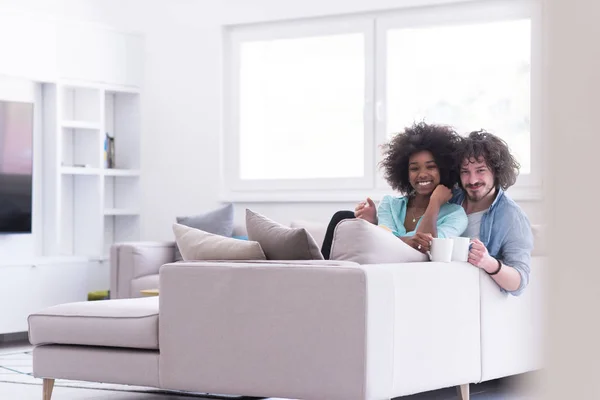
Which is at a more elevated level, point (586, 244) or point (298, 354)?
point (586, 244)

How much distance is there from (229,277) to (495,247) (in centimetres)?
111

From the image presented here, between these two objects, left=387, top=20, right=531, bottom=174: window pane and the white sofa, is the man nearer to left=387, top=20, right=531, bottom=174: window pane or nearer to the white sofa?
the white sofa

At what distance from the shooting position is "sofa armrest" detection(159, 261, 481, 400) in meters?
2.74

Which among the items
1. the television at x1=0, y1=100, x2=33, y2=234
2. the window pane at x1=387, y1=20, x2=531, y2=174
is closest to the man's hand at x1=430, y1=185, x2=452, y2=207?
the window pane at x1=387, y1=20, x2=531, y2=174

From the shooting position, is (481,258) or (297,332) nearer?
(297,332)

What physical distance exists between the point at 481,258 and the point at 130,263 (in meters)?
2.92

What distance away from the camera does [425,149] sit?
12.5 ft

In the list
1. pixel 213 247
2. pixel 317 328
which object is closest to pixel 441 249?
pixel 317 328

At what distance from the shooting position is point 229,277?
299cm

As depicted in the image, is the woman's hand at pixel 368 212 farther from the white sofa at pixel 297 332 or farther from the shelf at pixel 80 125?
the shelf at pixel 80 125

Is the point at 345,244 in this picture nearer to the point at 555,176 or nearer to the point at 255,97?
the point at 555,176

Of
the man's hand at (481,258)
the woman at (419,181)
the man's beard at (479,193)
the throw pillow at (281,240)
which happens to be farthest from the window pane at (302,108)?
the throw pillow at (281,240)

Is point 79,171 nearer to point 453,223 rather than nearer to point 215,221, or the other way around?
point 215,221

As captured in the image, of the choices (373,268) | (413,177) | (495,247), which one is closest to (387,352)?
(373,268)
